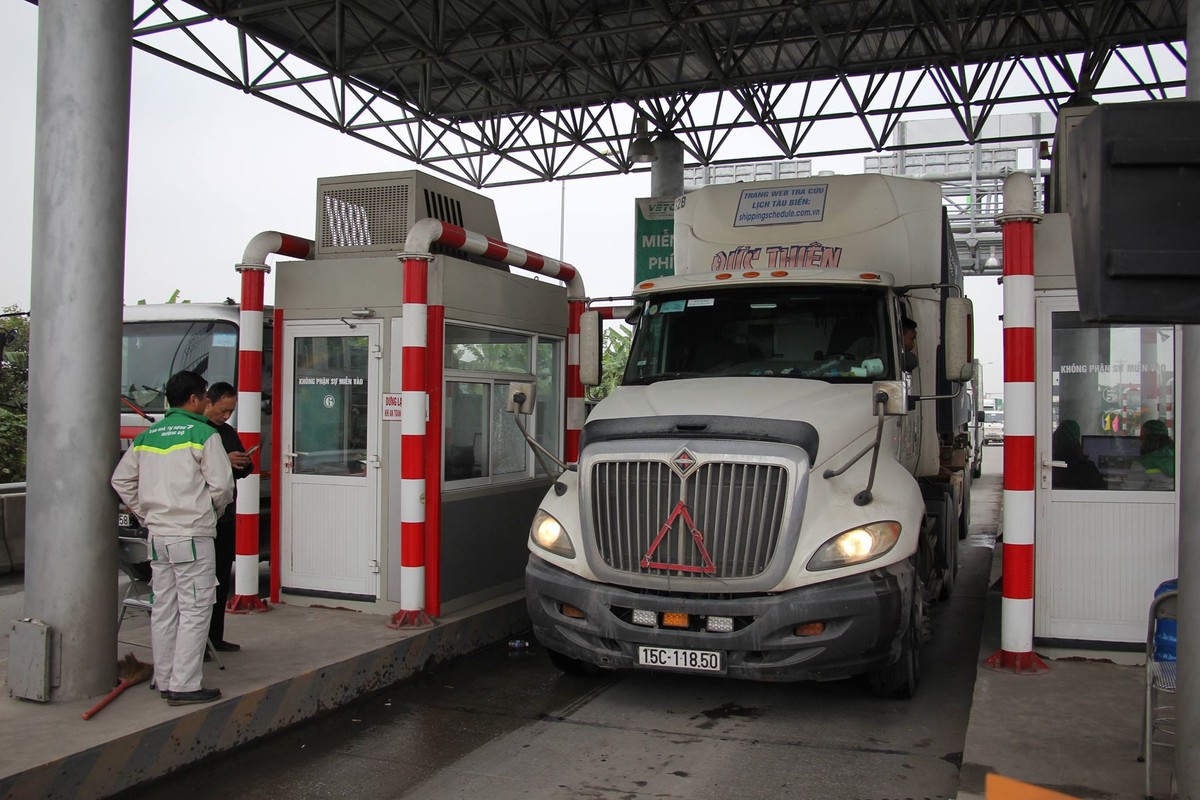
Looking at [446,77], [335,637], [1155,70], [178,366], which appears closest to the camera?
[335,637]

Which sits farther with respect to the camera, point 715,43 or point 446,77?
point 446,77

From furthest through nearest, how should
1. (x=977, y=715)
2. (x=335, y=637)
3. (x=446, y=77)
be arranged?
1. (x=446, y=77)
2. (x=335, y=637)
3. (x=977, y=715)

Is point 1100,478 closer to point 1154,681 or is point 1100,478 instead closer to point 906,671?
point 906,671

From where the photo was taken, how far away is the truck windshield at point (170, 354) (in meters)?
9.80

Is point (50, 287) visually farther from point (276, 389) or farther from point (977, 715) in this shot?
point (977, 715)

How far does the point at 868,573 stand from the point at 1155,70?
13.4 meters

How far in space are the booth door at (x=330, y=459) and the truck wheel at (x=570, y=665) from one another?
1719 millimetres

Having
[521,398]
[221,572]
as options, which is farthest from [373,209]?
[221,572]

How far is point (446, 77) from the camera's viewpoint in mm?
18094

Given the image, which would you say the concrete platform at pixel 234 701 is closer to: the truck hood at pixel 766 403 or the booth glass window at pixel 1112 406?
the truck hood at pixel 766 403

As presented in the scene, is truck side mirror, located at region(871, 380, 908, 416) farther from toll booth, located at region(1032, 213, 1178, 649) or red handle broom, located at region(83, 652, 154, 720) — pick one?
red handle broom, located at region(83, 652, 154, 720)

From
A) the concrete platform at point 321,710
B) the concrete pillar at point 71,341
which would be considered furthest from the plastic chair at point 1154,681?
the concrete pillar at point 71,341

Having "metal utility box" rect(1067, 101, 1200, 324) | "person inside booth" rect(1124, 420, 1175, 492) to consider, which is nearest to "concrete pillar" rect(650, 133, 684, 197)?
"person inside booth" rect(1124, 420, 1175, 492)

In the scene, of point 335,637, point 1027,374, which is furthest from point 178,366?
point 1027,374
